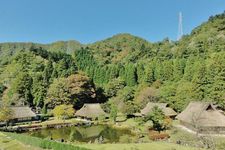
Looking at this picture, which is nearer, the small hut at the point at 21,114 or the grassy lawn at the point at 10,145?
the grassy lawn at the point at 10,145

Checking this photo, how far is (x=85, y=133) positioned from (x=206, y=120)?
65.6ft

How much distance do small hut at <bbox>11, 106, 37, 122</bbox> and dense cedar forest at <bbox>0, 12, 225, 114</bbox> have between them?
32.4ft

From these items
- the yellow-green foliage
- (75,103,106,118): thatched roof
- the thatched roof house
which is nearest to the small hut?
the yellow-green foliage

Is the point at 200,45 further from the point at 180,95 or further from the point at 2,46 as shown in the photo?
the point at 2,46

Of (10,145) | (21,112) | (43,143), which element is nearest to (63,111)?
(21,112)

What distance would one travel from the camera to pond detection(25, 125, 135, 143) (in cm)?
4531

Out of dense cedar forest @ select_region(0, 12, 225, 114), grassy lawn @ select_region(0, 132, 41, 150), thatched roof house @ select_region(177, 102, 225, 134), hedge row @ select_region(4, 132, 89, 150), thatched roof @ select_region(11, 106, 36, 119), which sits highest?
dense cedar forest @ select_region(0, 12, 225, 114)

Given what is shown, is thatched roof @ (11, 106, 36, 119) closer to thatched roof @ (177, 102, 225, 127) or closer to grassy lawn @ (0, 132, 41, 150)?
grassy lawn @ (0, 132, 41, 150)

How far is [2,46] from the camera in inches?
7790

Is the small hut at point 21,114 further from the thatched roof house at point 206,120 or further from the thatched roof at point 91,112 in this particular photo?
the thatched roof house at point 206,120

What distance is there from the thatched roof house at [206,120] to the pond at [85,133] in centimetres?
948

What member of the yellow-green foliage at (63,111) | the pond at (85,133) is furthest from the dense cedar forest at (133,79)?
the pond at (85,133)

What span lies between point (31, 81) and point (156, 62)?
1483 inches

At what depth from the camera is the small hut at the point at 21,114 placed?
59938 millimetres
